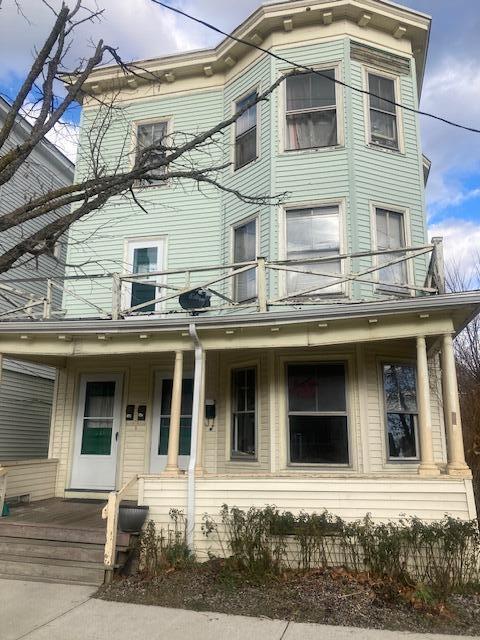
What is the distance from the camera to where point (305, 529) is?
239 inches

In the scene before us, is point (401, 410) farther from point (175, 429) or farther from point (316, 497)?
point (175, 429)

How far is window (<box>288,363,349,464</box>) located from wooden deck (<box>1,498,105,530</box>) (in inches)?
122

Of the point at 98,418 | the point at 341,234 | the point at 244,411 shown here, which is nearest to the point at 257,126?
the point at 341,234

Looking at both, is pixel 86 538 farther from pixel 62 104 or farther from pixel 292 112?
pixel 292 112

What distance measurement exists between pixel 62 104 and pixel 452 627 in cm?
671

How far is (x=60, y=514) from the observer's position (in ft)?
24.7

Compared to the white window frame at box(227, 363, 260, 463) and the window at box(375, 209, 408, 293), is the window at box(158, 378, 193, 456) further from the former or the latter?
the window at box(375, 209, 408, 293)

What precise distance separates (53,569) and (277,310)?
16.5ft

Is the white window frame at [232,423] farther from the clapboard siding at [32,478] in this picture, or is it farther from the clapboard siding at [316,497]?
the clapboard siding at [32,478]

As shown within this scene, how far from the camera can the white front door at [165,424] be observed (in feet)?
30.1

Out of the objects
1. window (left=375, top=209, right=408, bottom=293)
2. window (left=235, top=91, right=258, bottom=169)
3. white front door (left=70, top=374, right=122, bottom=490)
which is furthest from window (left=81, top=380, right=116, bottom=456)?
window (left=375, top=209, right=408, bottom=293)

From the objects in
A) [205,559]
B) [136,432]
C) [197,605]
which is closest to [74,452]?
[136,432]

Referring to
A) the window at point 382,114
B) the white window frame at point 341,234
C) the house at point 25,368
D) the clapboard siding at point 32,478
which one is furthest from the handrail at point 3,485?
the window at point 382,114

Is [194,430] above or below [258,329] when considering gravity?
below
